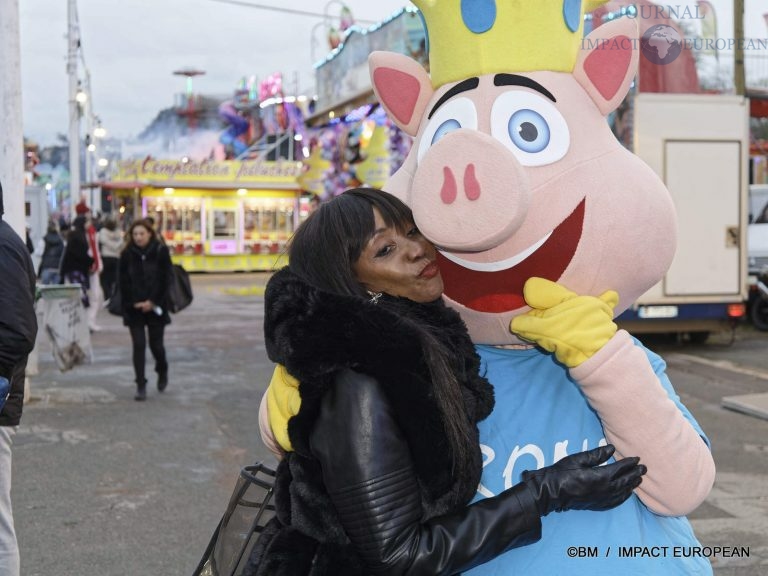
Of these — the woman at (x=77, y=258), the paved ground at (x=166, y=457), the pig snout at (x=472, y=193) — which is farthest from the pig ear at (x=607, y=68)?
the woman at (x=77, y=258)

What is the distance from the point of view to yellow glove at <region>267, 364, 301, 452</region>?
6.32 ft

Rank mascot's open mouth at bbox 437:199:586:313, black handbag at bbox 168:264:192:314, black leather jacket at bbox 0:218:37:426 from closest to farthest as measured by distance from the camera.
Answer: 1. mascot's open mouth at bbox 437:199:586:313
2. black leather jacket at bbox 0:218:37:426
3. black handbag at bbox 168:264:192:314

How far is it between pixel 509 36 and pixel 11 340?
85.4 inches

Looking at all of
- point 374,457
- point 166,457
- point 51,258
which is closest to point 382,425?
point 374,457

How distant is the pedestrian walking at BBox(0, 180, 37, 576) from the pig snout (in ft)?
6.12

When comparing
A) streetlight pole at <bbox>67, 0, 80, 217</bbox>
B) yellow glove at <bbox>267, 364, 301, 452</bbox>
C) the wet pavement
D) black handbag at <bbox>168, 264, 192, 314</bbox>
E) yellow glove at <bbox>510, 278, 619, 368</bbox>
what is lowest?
the wet pavement

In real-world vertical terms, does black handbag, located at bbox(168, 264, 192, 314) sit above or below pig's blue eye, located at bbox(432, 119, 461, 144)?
below

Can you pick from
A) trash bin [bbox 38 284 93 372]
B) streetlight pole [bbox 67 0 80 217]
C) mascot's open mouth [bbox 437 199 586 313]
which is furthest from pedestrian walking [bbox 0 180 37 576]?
streetlight pole [bbox 67 0 80 217]

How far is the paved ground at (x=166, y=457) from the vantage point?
479cm

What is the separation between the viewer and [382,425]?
1.69 m

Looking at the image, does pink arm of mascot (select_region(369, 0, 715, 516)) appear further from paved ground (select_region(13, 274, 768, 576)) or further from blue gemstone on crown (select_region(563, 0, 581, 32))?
paved ground (select_region(13, 274, 768, 576))

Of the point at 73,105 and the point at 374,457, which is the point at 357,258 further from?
the point at 73,105

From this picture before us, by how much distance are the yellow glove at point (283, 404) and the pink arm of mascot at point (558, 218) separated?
1.48 feet

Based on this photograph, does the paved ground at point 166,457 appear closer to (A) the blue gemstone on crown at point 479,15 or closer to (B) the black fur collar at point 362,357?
(B) the black fur collar at point 362,357
